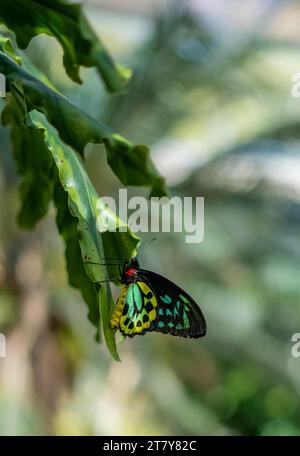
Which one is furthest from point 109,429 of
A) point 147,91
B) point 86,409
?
point 147,91

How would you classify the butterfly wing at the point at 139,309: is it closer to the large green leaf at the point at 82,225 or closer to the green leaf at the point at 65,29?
the large green leaf at the point at 82,225

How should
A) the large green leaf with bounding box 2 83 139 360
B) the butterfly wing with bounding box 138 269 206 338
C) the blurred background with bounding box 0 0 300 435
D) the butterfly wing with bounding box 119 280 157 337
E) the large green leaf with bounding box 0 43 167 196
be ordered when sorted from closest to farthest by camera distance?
the large green leaf with bounding box 2 83 139 360
the large green leaf with bounding box 0 43 167 196
the butterfly wing with bounding box 119 280 157 337
the butterfly wing with bounding box 138 269 206 338
the blurred background with bounding box 0 0 300 435

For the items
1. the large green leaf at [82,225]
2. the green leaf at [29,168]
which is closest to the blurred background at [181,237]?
the green leaf at [29,168]

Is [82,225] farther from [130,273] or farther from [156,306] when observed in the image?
[156,306]

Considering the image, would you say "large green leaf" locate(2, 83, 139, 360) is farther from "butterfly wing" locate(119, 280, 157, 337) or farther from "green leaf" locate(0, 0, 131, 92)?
"green leaf" locate(0, 0, 131, 92)

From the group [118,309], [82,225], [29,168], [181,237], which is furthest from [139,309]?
[181,237]

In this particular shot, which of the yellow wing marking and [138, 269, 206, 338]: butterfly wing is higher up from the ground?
[138, 269, 206, 338]: butterfly wing

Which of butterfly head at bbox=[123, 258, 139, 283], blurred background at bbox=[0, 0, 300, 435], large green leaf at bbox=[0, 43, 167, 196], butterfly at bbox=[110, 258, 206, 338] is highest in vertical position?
blurred background at bbox=[0, 0, 300, 435]

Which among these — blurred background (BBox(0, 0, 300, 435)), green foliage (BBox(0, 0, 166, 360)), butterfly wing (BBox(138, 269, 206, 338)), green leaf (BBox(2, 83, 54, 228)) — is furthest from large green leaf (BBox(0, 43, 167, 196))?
blurred background (BBox(0, 0, 300, 435))
